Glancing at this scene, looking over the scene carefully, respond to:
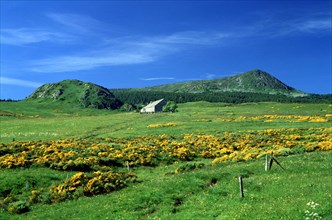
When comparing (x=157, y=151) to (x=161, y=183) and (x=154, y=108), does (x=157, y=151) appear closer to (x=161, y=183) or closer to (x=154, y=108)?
(x=161, y=183)

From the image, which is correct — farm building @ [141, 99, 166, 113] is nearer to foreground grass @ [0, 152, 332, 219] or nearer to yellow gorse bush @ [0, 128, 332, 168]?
yellow gorse bush @ [0, 128, 332, 168]

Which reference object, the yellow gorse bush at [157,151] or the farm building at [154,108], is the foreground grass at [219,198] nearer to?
the yellow gorse bush at [157,151]

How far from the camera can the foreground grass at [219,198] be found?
69.4ft

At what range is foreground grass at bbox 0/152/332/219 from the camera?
21156mm

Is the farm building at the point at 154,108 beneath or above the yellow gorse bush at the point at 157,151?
above

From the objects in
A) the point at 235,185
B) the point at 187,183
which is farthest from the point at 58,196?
the point at 235,185

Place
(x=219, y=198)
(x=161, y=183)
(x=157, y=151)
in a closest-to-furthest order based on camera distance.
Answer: (x=219, y=198) < (x=161, y=183) < (x=157, y=151)

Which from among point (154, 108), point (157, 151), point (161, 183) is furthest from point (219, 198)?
point (154, 108)

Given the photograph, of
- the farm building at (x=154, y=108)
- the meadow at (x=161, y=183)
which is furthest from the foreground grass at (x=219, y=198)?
the farm building at (x=154, y=108)

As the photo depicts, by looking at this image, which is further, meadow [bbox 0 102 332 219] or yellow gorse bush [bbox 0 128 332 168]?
yellow gorse bush [bbox 0 128 332 168]

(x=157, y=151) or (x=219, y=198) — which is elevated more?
(x=157, y=151)

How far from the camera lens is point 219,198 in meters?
25.8

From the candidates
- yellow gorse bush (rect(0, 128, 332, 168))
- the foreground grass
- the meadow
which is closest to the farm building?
yellow gorse bush (rect(0, 128, 332, 168))

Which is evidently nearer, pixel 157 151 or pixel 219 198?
pixel 219 198
